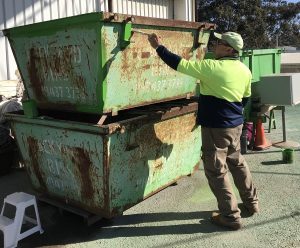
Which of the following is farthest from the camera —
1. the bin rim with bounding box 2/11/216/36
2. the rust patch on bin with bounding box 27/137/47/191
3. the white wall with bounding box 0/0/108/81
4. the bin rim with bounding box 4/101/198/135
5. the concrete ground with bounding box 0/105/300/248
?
the white wall with bounding box 0/0/108/81

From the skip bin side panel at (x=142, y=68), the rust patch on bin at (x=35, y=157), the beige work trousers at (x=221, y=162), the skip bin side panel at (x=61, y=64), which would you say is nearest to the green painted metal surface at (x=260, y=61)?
the skip bin side panel at (x=142, y=68)

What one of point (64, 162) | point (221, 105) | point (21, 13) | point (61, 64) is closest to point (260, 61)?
point (221, 105)

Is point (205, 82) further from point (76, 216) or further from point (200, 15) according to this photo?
point (200, 15)

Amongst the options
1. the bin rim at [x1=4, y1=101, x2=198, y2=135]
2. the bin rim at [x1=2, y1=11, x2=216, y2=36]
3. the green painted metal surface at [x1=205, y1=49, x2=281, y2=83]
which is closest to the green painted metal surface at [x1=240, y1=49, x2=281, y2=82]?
the green painted metal surface at [x1=205, y1=49, x2=281, y2=83]

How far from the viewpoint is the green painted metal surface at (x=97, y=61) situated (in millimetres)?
3553

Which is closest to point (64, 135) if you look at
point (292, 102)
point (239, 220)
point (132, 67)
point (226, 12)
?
point (132, 67)

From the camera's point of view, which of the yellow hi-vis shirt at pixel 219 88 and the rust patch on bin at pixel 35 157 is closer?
the yellow hi-vis shirt at pixel 219 88

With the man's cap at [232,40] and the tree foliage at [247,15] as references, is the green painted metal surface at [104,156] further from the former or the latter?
the tree foliage at [247,15]

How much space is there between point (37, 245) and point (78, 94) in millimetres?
1451

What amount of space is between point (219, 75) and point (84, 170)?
1.53 m

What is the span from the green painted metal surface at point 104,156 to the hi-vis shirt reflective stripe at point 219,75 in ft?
1.91

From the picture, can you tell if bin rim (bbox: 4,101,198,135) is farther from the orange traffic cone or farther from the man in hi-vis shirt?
the orange traffic cone

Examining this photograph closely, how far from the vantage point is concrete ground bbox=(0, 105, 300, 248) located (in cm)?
375

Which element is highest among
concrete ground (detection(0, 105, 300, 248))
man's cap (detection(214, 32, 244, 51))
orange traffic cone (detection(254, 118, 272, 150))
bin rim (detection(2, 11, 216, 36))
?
bin rim (detection(2, 11, 216, 36))
